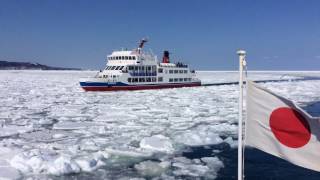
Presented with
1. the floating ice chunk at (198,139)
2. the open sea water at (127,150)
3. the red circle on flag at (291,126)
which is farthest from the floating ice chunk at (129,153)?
the red circle on flag at (291,126)

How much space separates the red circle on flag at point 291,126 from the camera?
13.2 ft

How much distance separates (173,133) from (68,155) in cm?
447

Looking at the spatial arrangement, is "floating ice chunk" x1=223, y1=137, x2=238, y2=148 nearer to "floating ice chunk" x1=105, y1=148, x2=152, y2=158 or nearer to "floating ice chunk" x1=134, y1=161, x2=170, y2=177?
"floating ice chunk" x1=105, y1=148, x2=152, y2=158

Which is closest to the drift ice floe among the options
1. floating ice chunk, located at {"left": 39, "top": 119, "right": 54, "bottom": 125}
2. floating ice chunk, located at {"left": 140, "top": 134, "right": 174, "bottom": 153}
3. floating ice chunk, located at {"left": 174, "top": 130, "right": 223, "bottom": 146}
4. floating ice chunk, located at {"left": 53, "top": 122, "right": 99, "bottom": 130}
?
floating ice chunk, located at {"left": 39, "top": 119, "right": 54, "bottom": 125}

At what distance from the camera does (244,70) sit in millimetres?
4441

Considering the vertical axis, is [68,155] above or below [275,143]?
below

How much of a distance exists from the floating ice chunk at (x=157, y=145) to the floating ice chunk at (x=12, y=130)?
15.4 ft

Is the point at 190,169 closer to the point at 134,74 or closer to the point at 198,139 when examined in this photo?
the point at 198,139

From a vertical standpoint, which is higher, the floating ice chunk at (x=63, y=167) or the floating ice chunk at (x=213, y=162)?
the floating ice chunk at (x=63, y=167)

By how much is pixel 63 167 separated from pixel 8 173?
3.53ft

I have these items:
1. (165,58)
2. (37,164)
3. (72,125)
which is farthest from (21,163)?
(165,58)

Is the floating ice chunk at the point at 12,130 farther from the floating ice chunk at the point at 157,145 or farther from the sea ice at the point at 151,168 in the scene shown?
the sea ice at the point at 151,168

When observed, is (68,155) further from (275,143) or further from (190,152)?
(275,143)

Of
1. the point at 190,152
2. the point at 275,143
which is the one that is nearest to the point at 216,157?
the point at 190,152
